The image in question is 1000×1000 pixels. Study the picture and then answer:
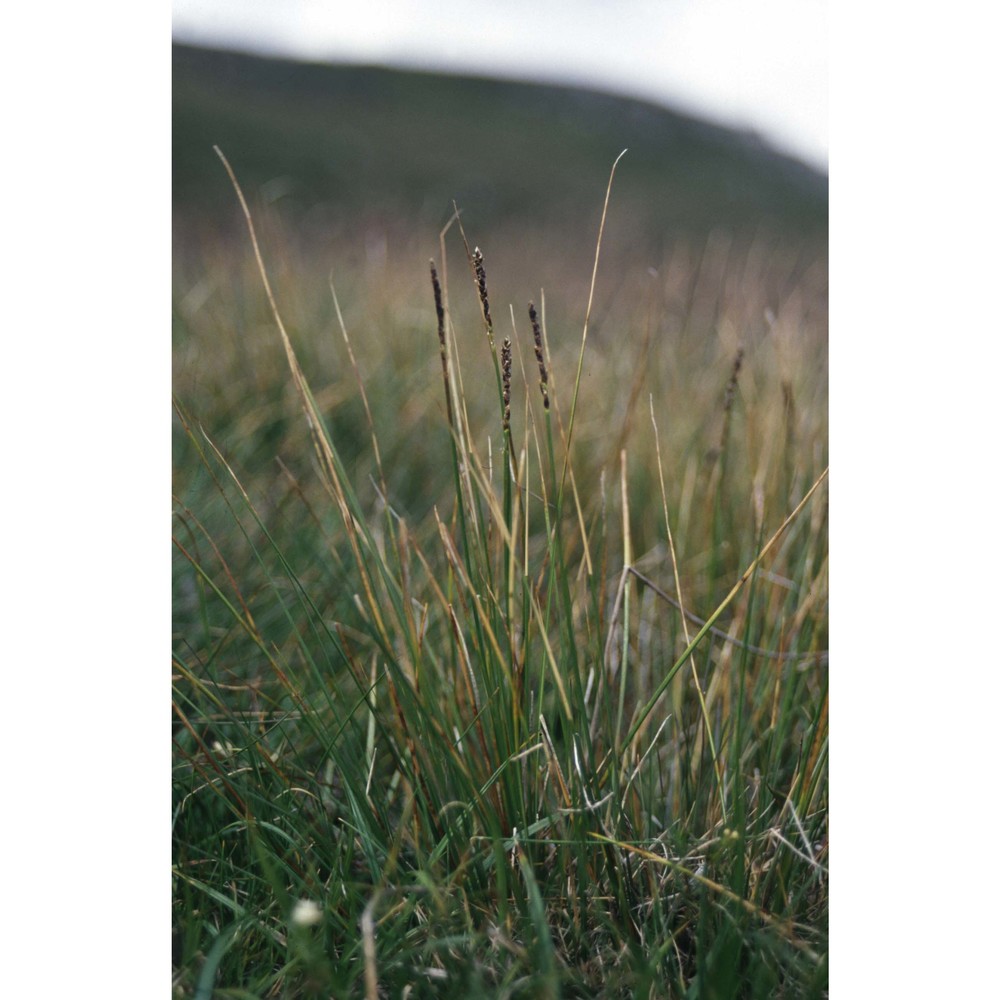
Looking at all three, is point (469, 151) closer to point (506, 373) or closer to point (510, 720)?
point (506, 373)

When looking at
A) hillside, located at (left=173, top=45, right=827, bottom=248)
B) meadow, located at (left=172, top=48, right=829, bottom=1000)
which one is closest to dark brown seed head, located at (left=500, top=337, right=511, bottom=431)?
meadow, located at (left=172, top=48, right=829, bottom=1000)

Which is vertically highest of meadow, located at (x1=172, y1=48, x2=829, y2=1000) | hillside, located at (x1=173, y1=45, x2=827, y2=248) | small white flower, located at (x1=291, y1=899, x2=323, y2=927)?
hillside, located at (x1=173, y1=45, x2=827, y2=248)

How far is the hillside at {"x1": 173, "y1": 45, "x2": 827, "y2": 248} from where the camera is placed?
113cm

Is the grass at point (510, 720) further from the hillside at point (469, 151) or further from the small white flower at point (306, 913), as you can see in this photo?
the hillside at point (469, 151)

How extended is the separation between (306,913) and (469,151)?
1.28 m

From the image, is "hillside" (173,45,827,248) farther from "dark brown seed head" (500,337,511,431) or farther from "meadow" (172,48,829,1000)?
"dark brown seed head" (500,337,511,431)

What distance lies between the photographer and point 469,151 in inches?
58.9

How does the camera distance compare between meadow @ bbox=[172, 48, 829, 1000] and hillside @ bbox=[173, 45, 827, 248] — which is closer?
meadow @ bbox=[172, 48, 829, 1000]

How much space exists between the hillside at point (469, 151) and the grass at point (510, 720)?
5.1 inches

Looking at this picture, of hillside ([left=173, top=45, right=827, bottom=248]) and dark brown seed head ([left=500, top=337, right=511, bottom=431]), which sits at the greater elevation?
hillside ([left=173, top=45, right=827, bottom=248])
